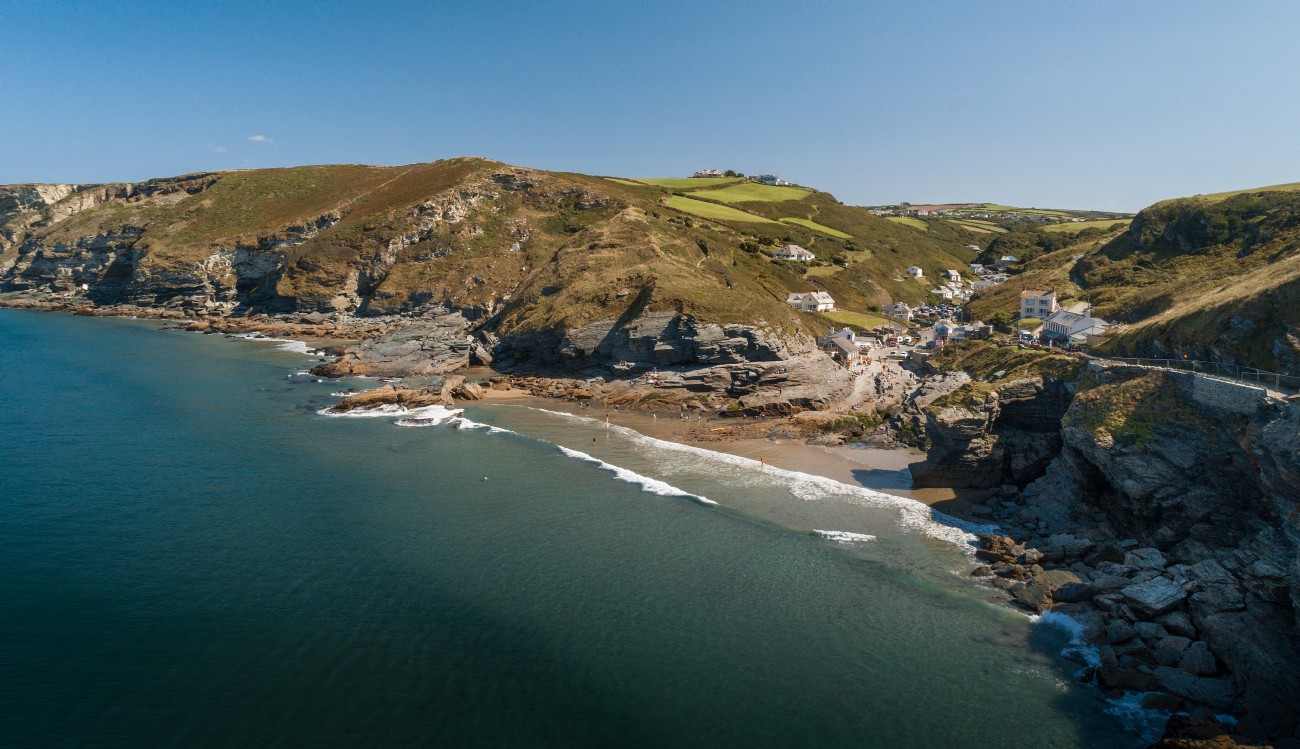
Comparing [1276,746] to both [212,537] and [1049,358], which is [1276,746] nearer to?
[1049,358]

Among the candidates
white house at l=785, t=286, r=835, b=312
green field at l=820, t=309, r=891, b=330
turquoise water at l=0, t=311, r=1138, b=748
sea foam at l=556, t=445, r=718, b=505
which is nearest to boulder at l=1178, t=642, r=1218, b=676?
turquoise water at l=0, t=311, r=1138, b=748

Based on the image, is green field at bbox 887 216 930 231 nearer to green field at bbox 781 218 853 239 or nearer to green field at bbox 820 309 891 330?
green field at bbox 781 218 853 239

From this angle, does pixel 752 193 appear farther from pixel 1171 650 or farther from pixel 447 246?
pixel 1171 650

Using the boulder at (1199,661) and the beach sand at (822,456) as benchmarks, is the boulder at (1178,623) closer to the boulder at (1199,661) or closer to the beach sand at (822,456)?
the boulder at (1199,661)

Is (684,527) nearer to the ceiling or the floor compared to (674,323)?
nearer to the floor

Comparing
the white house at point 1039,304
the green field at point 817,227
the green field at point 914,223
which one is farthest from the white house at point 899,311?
the green field at point 914,223


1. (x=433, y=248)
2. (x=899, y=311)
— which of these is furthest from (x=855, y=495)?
(x=433, y=248)

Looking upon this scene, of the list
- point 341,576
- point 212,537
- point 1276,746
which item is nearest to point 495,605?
point 341,576
